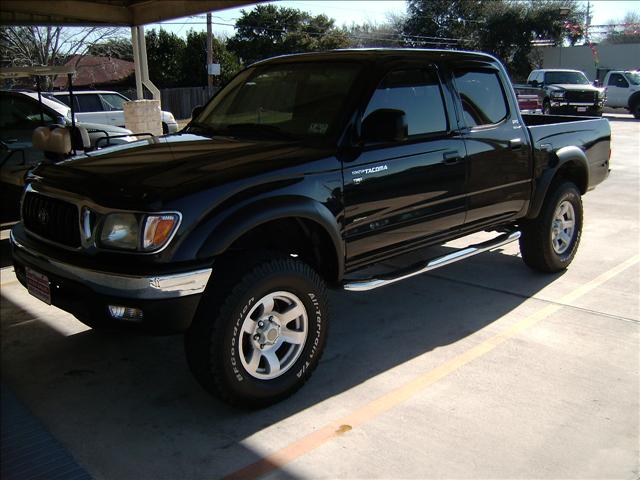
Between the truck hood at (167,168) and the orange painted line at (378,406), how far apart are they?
138 centimetres

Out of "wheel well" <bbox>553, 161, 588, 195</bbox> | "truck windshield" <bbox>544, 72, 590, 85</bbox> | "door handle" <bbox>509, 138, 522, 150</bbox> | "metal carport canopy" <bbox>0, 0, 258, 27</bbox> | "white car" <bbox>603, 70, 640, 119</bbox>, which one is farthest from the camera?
"truck windshield" <bbox>544, 72, 590, 85</bbox>

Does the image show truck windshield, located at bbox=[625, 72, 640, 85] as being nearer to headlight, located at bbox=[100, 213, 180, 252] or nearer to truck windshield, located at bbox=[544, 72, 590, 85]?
truck windshield, located at bbox=[544, 72, 590, 85]

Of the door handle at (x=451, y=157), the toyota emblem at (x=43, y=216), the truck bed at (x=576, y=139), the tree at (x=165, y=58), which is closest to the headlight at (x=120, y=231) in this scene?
the toyota emblem at (x=43, y=216)

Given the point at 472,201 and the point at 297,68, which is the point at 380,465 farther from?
the point at 297,68

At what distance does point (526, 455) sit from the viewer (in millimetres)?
3205

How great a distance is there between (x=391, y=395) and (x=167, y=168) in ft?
6.10

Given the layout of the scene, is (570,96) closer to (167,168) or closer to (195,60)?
(195,60)

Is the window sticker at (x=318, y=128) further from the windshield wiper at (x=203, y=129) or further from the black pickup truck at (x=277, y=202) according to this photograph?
the windshield wiper at (x=203, y=129)

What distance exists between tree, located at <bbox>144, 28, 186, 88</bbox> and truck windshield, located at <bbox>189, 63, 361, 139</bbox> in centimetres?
3294

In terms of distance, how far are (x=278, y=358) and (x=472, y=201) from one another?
2.08 meters

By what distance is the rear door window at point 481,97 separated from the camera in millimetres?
4984

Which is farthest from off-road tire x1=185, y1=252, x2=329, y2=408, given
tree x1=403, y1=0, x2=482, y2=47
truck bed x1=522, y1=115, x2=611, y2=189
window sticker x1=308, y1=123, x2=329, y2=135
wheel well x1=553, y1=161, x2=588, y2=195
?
tree x1=403, y1=0, x2=482, y2=47

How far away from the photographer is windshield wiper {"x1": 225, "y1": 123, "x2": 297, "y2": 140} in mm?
4184

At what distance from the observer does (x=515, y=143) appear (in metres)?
5.27
